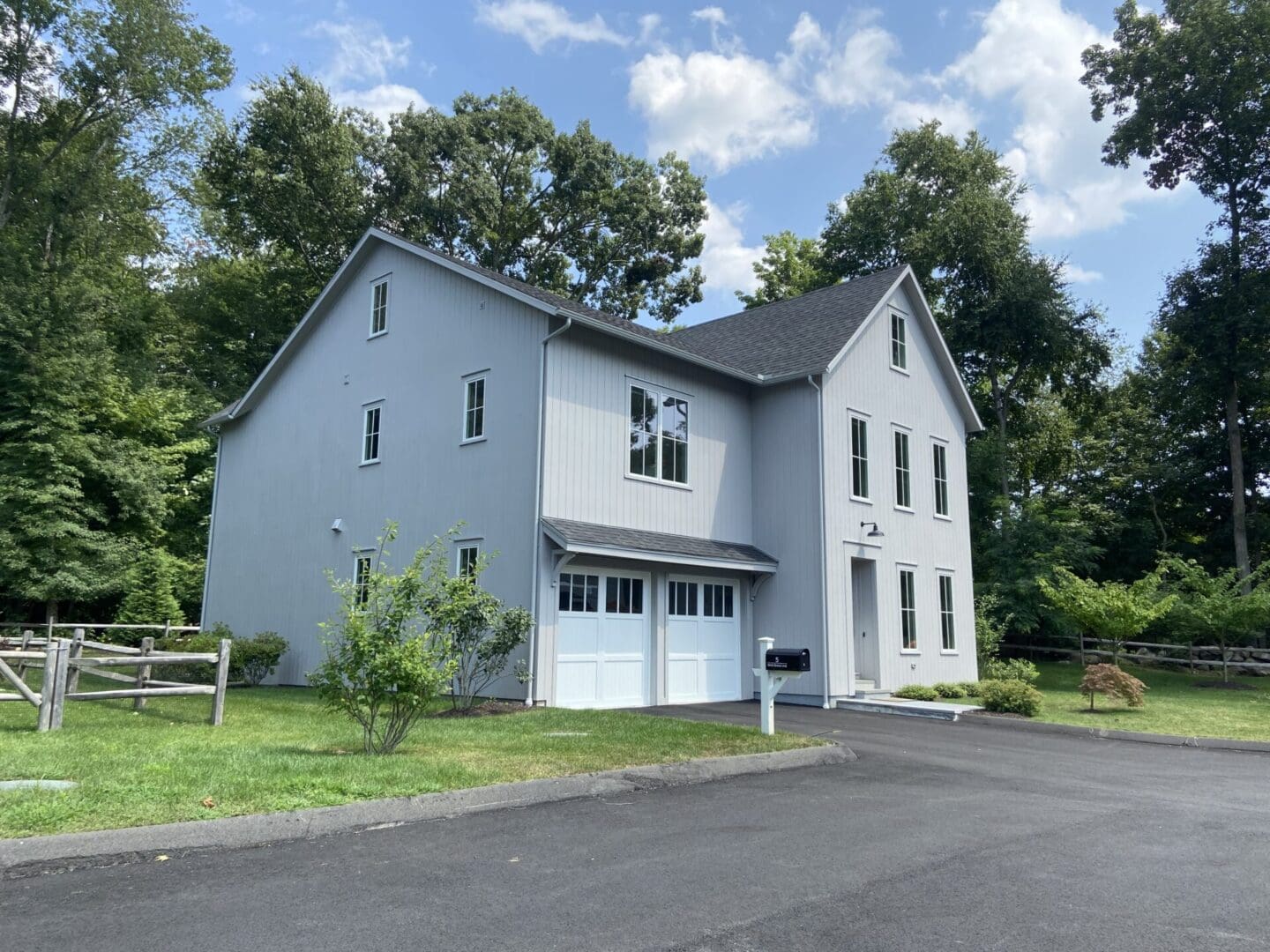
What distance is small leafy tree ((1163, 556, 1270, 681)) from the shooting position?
853 inches

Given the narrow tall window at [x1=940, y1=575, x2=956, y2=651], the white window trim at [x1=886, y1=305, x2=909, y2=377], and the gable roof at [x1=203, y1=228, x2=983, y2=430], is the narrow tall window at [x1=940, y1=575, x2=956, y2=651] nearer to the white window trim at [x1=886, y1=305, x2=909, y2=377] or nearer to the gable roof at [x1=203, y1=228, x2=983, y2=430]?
the gable roof at [x1=203, y1=228, x2=983, y2=430]

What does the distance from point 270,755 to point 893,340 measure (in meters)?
16.2

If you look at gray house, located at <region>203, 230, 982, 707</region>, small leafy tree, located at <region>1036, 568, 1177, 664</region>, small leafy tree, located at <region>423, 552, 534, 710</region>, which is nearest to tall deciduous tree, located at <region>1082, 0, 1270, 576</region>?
small leafy tree, located at <region>1036, 568, 1177, 664</region>

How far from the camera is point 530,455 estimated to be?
1450 cm

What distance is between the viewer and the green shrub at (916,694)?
17.7 metres

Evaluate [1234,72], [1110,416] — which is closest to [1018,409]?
[1110,416]

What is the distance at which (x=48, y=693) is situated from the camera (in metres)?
9.45

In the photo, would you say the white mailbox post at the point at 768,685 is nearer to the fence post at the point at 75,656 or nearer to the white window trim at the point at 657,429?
the white window trim at the point at 657,429

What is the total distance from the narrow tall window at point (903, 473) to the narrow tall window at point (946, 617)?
2.17 metres

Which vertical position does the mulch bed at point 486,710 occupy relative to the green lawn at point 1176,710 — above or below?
above

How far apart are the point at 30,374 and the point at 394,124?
53.3 feet

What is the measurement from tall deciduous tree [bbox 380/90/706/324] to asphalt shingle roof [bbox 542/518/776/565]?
2167 centimetres

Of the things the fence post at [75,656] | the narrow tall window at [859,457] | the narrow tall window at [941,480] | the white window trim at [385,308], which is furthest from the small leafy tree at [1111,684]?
the fence post at [75,656]

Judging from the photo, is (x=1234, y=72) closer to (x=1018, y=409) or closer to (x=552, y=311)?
(x=1018, y=409)
